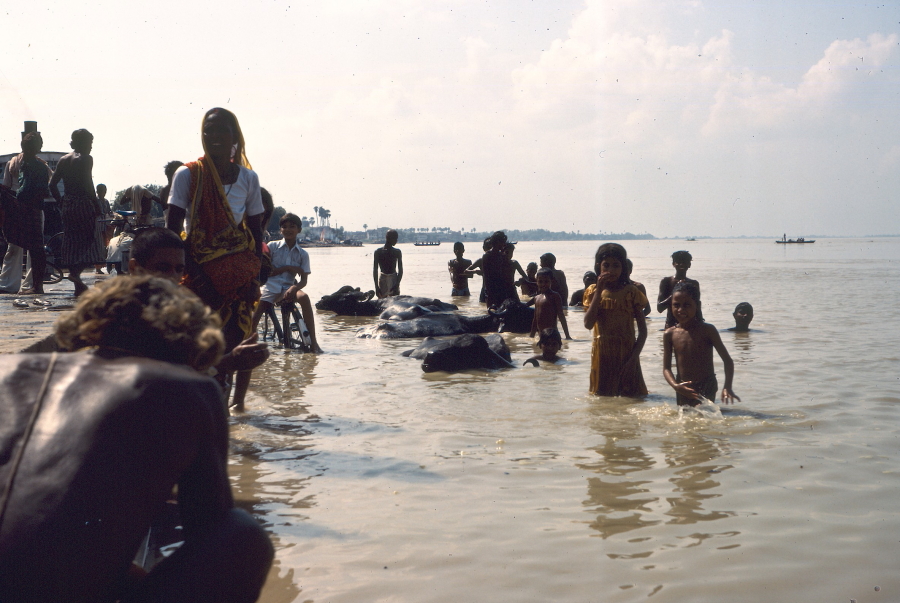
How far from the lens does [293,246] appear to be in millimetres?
8914

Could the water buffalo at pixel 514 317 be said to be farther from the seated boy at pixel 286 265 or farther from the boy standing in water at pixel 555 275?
the seated boy at pixel 286 265

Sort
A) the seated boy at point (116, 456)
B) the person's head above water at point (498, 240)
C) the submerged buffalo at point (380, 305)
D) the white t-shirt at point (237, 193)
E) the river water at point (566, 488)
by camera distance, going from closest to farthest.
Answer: the seated boy at point (116, 456)
the river water at point (566, 488)
the white t-shirt at point (237, 193)
the person's head above water at point (498, 240)
the submerged buffalo at point (380, 305)

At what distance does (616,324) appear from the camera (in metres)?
6.80

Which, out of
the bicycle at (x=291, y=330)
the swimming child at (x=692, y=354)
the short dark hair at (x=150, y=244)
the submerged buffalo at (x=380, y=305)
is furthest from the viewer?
the submerged buffalo at (x=380, y=305)

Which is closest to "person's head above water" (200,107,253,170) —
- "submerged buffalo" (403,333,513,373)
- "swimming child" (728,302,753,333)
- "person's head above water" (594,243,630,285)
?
"person's head above water" (594,243,630,285)

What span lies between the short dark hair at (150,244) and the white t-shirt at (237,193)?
0.84m

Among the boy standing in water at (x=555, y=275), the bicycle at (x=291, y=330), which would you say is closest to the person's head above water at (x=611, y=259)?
the boy standing in water at (x=555, y=275)

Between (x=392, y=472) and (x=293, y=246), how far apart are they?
15.3 ft

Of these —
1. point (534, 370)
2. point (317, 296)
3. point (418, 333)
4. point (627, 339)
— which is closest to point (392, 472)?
point (627, 339)

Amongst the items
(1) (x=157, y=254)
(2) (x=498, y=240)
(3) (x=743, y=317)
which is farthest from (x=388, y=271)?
(1) (x=157, y=254)

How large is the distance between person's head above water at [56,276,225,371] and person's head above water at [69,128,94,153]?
772 cm

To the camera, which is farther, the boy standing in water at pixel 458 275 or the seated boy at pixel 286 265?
the boy standing in water at pixel 458 275

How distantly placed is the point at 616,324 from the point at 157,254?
4155 mm

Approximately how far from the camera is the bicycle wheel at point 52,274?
12.7 metres
